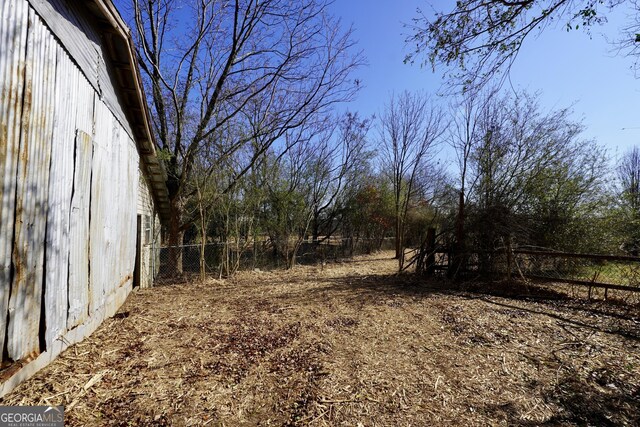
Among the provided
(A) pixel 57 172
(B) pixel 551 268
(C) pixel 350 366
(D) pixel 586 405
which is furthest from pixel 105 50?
(B) pixel 551 268

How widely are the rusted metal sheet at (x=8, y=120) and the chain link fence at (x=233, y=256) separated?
651 cm

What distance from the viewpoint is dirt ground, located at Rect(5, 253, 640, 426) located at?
279cm

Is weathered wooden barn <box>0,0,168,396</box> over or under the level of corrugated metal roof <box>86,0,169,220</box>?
under

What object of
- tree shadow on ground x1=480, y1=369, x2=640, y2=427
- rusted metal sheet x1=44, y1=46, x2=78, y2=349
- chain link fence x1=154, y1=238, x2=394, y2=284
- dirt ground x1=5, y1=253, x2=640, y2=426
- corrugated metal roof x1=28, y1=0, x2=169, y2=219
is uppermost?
corrugated metal roof x1=28, y1=0, x2=169, y2=219

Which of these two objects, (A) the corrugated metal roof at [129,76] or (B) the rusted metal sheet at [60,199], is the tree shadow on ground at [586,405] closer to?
(B) the rusted metal sheet at [60,199]

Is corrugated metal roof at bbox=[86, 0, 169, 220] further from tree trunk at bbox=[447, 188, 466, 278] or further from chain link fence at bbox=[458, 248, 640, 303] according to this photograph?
chain link fence at bbox=[458, 248, 640, 303]

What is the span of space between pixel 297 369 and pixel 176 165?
938 centimetres

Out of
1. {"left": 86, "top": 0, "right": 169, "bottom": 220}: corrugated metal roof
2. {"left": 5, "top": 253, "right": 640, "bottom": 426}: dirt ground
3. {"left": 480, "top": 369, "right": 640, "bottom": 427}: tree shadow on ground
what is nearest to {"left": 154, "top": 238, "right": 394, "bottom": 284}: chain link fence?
{"left": 86, "top": 0, "right": 169, "bottom": 220}: corrugated metal roof

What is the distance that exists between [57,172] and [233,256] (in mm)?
8153

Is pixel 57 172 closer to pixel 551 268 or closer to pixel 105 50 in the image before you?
pixel 105 50

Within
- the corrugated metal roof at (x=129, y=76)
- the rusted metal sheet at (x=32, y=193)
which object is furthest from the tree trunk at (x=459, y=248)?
the rusted metal sheet at (x=32, y=193)

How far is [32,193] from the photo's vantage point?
9.09 ft

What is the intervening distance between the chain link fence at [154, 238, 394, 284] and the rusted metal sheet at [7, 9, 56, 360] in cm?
607

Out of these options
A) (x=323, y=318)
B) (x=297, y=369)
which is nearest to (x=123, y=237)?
(x=323, y=318)
